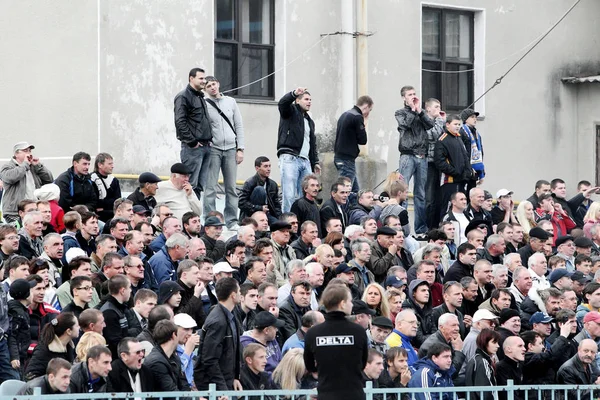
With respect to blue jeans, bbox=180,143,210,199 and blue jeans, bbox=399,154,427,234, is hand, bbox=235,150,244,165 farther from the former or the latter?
blue jeans, bbox=399,154,427,234

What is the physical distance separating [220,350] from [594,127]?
17.9 metres

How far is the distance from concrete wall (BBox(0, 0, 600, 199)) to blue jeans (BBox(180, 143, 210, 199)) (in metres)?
2.87

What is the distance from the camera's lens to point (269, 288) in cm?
1473

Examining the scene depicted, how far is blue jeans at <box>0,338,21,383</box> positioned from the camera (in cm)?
1302

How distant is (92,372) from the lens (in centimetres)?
1201

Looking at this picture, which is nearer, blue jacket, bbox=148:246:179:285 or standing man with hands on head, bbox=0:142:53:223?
blue jacket, bbox=148:246:179:285

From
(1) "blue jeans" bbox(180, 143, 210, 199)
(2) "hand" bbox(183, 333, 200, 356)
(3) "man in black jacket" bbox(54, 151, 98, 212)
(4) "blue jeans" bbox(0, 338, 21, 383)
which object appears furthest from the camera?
(1) "blue jeans" bbox(180, 143, 210, 199)

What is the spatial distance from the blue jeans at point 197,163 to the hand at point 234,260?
11.4ft

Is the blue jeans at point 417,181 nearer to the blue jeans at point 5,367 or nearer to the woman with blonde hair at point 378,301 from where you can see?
the woman with blonde hair at point 378,301

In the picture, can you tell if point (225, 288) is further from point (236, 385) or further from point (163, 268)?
point (163, 268)

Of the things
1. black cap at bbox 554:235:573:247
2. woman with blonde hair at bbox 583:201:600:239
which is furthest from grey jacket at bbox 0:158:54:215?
woman with blonde hair at bbox 583:201:600:239

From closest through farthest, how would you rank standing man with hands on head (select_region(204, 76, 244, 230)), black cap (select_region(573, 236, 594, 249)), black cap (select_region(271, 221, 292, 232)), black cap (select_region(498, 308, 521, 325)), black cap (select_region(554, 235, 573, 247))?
black cap (select_region(498, 308, 521, 325)) < black cap (select_region(271, 221, 292, 232)) < standing man with hands on head (select_region(204, 76, 244, 230)) < black cap (select_region(554, 235, 573, 247)) < black cap (select_region(573, 236, 594, 249))

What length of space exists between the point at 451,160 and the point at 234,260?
6.71m

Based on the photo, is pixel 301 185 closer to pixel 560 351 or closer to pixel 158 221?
pixel 158 221
